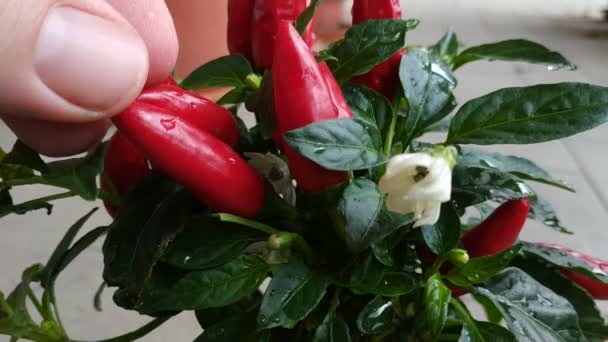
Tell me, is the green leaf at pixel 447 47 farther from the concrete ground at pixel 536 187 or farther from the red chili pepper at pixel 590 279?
the concrete ground at pixel 536 187

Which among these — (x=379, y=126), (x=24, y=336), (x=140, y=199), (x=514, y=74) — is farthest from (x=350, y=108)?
(x=514, y=74)

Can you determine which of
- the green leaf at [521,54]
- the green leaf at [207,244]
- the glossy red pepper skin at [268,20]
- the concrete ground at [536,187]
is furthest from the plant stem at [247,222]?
the concrete ground at [536,187]

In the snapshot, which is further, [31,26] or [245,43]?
[245,43]

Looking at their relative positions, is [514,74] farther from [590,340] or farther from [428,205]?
[428,205]

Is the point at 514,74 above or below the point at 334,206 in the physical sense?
below

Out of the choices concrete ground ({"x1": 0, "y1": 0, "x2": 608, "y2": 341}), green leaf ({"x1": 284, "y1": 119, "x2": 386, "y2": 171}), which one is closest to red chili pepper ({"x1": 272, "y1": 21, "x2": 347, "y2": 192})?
green leaf ({"x1": 284, "y1": 119, "x2": 386, "y2": 171})

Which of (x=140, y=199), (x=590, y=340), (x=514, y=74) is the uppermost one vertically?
(x=140, y=199)

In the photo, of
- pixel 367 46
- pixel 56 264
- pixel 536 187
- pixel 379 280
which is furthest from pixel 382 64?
pixel 536 187
